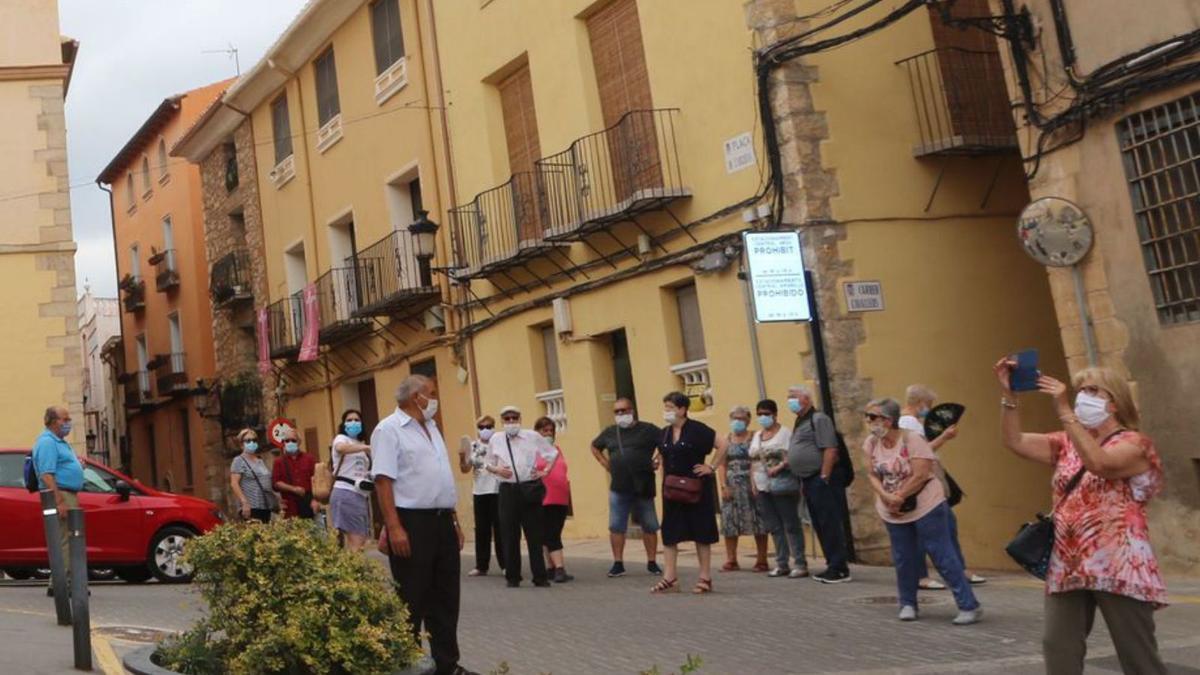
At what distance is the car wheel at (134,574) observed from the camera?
15336mm

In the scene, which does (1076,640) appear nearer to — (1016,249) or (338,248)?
(1016,249)

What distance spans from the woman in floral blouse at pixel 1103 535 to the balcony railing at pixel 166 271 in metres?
32.9

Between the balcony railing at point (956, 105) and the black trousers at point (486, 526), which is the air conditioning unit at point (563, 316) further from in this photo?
the balcony railing at point (956, 105)

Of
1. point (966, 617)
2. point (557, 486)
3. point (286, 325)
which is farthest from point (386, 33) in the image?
point (966, 617)

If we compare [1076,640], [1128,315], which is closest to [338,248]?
[1128,315]

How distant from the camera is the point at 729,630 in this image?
9414mm

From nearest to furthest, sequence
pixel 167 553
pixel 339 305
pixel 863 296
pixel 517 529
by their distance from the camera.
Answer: pixel 517 529
pixel 863 296
pixel 167 553
pixel 339 305

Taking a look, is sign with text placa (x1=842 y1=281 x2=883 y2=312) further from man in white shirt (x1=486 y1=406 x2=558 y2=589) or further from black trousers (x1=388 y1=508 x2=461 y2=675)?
black trousers (x1=388 y1=508 x2=461 y2=675)

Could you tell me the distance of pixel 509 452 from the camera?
42.9 feet

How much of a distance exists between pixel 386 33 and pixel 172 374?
16.3m

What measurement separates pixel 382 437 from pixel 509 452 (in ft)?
18.2

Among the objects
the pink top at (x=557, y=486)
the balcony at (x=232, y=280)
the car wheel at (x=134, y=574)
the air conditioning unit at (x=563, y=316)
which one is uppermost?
the balcony at (x=232, y=280)

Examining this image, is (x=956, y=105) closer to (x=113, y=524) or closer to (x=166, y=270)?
(x=113, y=524)

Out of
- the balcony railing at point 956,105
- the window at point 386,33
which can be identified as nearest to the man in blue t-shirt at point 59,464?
the balcony railing at point 956,105
